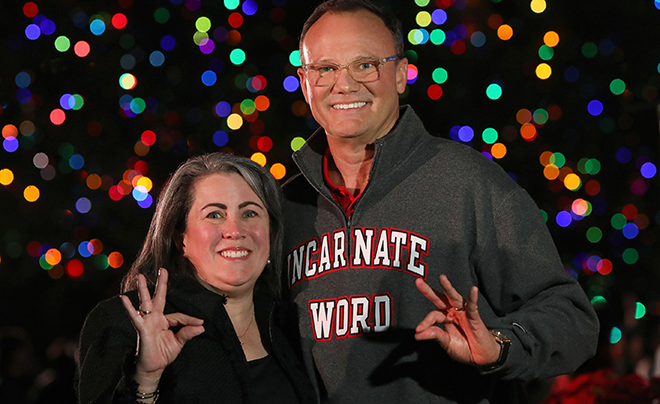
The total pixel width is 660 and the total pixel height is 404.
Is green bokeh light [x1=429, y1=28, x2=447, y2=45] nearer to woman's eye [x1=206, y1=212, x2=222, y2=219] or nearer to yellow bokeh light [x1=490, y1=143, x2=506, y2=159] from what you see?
yellow bokeh light [x1=490, y1=143, x2=506, y2=159]

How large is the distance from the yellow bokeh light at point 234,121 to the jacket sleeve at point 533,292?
2549 millimetres

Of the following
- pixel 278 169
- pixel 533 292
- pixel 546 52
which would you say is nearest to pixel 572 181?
pixel 546 52

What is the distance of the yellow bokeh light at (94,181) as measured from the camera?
14.0 ft

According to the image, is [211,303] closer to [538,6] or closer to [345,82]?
[345,82]

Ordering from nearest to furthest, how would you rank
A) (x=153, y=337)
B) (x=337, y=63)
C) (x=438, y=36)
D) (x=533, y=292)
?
1. (x=153, y=337)
2. (x=533, y=292)
3. (x=337, y=63)
4. (x=438, y=36)

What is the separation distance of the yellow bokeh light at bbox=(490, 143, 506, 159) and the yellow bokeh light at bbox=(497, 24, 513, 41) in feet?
2.25

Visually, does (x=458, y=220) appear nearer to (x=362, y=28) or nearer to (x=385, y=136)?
(x=385, y=136)

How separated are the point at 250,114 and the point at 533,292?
2.76 meters

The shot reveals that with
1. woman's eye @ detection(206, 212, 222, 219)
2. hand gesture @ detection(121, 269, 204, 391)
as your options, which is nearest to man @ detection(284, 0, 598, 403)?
woman's eye @ detection(206, 212, 222, 219)

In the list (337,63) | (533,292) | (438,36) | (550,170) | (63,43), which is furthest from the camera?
(550,170)

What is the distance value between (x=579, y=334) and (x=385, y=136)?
0.92 meters

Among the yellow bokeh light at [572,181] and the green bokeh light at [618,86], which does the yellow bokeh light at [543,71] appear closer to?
the green bokeh light at [618,86]

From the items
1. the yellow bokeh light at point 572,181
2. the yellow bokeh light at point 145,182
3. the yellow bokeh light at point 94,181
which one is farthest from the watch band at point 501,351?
the yellow bokeh light at point 94,181

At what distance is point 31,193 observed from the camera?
4.25 metres
